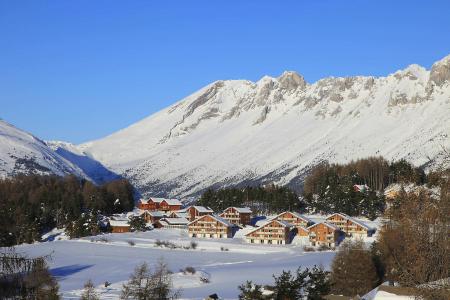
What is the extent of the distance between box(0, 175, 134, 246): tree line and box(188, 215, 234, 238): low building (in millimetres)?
15440

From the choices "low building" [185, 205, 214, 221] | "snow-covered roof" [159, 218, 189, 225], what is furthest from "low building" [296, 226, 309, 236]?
"snow-covered roof" [159, 218, 189, 225]

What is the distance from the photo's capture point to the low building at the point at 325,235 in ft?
268

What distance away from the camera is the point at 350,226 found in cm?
8475

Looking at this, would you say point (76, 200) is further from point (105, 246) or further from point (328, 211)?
point (328, 211)

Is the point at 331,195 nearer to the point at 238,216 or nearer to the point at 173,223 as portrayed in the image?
the point at 238,216

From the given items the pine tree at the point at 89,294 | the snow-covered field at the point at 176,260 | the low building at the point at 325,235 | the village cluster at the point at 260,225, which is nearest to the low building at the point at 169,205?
the village cluster at the point at 260,225

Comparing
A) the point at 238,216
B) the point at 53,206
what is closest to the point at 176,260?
the point at 238,216

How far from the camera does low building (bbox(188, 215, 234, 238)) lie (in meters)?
92.4

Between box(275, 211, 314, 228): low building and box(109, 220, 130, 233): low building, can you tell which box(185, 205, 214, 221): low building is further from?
box(275, 211, 314, 228): low building

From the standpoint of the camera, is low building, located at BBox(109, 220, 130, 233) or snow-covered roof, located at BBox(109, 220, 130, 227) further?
snow-covered roof, located at BBox(109, 220, 130, 227)

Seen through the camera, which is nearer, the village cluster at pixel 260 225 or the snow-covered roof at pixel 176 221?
the village cluster at pixel 260 225

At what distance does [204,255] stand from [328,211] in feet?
114

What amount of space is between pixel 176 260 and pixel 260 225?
82.3ft

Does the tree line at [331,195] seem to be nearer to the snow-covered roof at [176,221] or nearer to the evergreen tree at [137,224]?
the snow-covered roof at [176,221]
